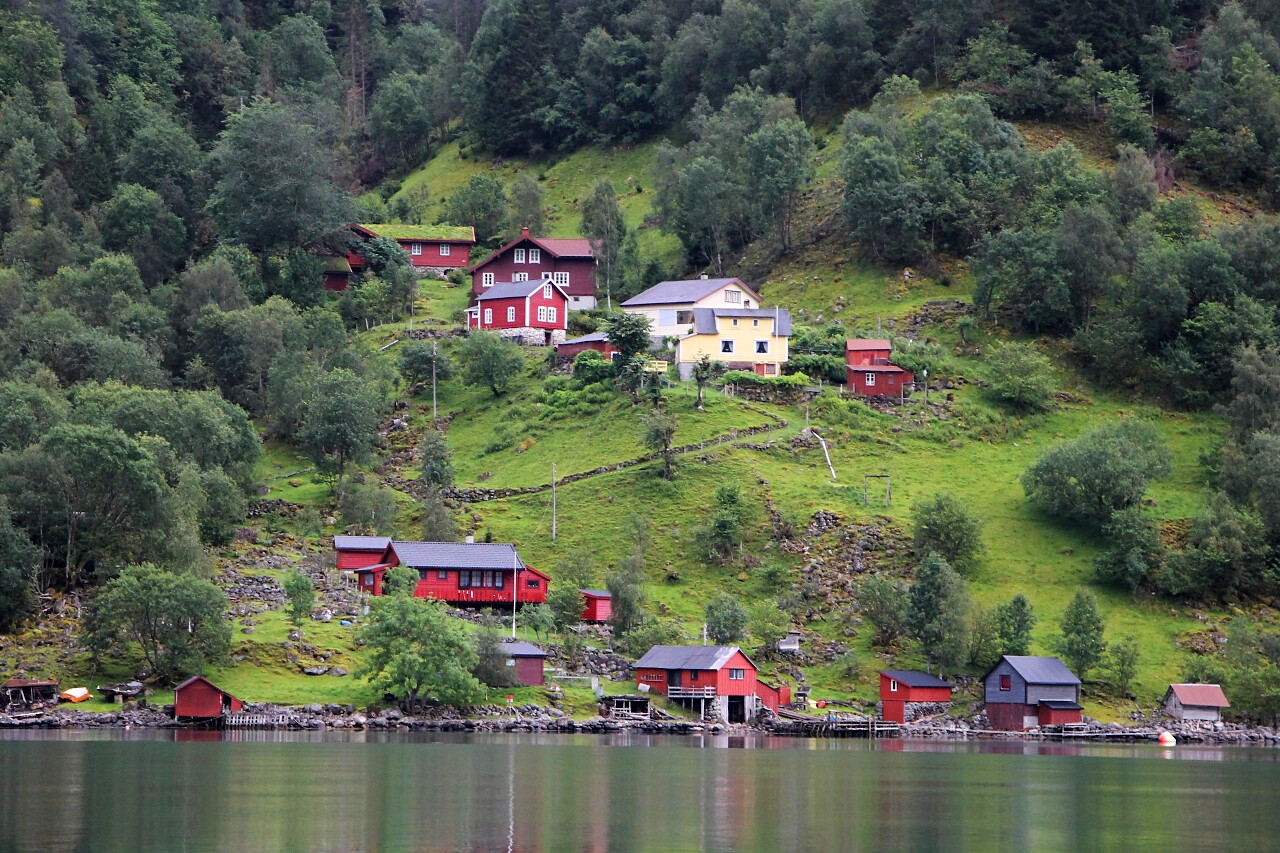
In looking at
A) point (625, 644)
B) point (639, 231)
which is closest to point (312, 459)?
point (625, 644)

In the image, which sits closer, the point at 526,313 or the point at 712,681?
the point at 712,681

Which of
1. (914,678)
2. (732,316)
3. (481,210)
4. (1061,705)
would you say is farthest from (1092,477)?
(481,210)

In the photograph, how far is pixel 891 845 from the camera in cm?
3900

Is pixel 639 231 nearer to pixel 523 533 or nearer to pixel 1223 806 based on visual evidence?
pixel 523 533

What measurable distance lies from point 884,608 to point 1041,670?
26.9ft

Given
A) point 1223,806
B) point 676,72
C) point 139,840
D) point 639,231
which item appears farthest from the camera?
point 676,72

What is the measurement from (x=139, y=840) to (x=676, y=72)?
121 m

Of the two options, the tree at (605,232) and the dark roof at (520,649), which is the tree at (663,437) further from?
the tree at (605,232)

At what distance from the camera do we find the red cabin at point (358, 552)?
281 feet

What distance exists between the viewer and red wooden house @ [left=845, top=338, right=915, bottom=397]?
4090 inches

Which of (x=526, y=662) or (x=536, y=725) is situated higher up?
(x=526, y=662)

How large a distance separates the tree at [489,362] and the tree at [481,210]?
28.5 m

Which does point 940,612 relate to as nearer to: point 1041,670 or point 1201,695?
point 1041,670

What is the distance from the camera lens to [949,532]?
3415 inches
